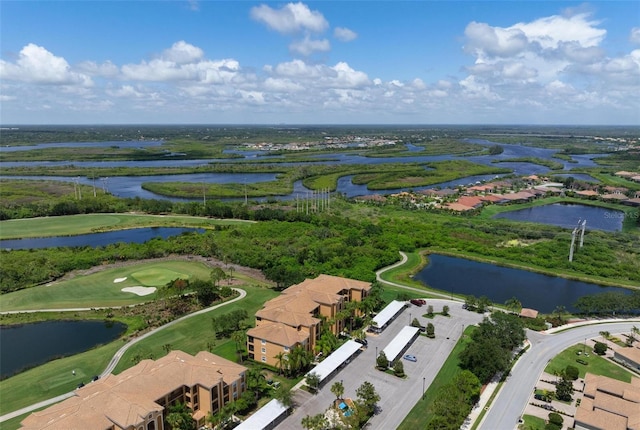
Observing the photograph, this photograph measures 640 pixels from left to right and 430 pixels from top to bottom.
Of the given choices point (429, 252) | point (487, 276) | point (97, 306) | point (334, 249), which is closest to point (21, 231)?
point (97, 306)

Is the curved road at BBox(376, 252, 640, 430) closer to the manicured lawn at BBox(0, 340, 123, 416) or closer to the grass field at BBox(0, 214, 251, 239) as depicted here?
the manicured lawn at BBox(0, 340, 123, 416)

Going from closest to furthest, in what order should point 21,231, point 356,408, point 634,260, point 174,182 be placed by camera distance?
1. point 356,408
2. point 634,260
3. point 21,231
4. point 174,182

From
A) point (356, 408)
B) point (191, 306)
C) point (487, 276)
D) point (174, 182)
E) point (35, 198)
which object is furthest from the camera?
point (174, 182)

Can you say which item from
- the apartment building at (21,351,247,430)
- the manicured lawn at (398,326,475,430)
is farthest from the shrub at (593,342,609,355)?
the apartment building at (21,351,247,430)

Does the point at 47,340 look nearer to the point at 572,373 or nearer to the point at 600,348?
the point at 572,373

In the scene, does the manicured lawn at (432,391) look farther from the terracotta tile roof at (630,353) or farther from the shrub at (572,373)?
the terracotta tile roof at (630,353)

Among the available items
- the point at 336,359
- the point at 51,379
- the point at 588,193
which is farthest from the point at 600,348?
the point at 588,193

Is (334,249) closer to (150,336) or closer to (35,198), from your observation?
(150,336)
